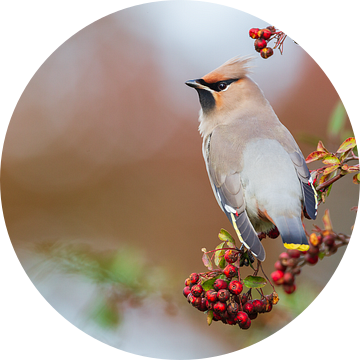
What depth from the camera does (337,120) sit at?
5.10 ft

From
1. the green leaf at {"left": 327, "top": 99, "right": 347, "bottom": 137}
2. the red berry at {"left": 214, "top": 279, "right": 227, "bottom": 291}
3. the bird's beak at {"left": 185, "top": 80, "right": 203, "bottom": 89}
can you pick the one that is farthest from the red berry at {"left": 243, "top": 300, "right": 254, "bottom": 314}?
the bird's beak at {"left": 185, "top": 80, "right": 203, "bottom": 89}

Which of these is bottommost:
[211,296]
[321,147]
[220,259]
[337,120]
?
[211,296]

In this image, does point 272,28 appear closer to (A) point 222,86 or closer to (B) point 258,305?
(A) point 222,86

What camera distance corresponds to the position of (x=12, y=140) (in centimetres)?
176

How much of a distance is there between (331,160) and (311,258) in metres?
0.38

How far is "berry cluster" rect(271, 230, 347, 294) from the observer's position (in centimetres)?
130

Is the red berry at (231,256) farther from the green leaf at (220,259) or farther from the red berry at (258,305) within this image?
the red berry at (258,305)

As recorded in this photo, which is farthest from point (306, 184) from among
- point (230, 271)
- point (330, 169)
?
point (230, 271)

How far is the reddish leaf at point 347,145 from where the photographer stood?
4.54ft

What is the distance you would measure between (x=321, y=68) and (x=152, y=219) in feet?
3.25

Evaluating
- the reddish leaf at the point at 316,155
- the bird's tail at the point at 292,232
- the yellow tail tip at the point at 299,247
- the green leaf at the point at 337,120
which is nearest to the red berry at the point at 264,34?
the green leaf at the point at 337,120

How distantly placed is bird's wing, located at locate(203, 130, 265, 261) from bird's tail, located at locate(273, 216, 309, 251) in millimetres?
90

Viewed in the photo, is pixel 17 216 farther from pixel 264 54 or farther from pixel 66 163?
pixel 264 54

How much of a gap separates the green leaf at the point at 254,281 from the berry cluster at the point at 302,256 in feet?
0.14
